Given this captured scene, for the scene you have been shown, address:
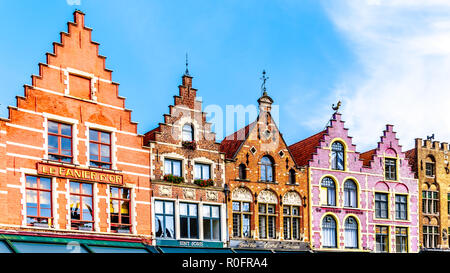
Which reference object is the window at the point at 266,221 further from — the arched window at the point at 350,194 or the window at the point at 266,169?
the arched window at the point at 350,194

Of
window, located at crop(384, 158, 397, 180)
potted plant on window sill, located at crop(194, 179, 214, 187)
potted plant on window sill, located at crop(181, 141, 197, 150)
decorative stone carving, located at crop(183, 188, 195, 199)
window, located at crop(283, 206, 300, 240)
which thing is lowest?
window, located at crop(283, 206, 300, 240)

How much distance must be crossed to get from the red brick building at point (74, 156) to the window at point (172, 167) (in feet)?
3.22

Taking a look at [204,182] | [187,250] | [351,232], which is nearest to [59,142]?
[204,182]

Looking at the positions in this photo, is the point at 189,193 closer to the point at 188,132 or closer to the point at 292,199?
the point at 188,132

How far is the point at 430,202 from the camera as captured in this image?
35.2 metres

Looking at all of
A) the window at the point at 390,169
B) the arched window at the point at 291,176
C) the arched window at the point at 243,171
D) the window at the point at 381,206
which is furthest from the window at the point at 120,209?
the window at the point at 390,169

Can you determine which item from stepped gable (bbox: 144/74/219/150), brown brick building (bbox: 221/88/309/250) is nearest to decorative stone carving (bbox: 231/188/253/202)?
brown brick building (bbox: 221/88/309/250)

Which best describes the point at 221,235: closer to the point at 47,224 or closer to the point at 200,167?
the point at 200,167

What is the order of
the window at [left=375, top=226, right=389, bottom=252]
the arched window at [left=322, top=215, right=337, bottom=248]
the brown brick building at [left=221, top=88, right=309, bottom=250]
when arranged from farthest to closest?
the window at [left=375, top=226, right=389, bottom=252]
the arched window at [left=322, top=215, right=337, bottom=248]
the brown brick building at [left=221, top=88, right=309, bottom=250]

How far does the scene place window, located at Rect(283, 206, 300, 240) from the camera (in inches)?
1201

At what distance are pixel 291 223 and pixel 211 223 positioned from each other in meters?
4.49

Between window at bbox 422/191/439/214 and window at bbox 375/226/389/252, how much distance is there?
125 inches

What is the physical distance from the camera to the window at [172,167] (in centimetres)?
2775

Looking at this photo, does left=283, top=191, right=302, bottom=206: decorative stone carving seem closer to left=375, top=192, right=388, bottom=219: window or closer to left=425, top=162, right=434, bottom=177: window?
left=375, top=192, right=388, bottom=219: window
